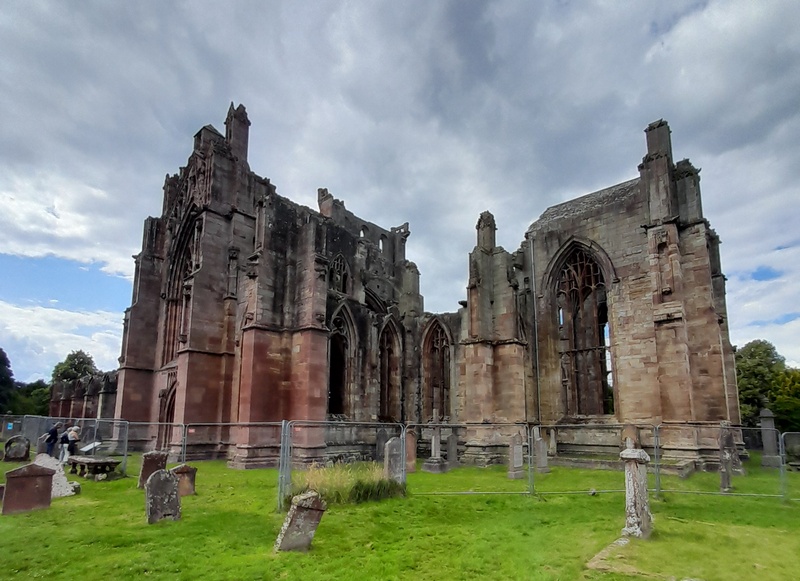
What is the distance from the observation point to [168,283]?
25.8 m

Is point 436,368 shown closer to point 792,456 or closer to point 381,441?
point 381,441

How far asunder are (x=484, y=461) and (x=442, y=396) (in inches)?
285

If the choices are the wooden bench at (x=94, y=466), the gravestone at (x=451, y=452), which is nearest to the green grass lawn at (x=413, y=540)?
the wooden bench at (x=94, y=466)

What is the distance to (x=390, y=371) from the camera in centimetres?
2541

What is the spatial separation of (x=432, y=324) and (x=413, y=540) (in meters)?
18.2

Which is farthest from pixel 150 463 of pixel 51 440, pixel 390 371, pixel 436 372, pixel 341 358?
pixel 436 372

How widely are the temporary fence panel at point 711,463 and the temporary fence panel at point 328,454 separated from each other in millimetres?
7952

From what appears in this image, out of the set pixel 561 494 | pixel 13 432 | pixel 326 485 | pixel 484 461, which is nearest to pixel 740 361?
Answer: pixel 484 461

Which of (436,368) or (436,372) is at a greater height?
(436,368)

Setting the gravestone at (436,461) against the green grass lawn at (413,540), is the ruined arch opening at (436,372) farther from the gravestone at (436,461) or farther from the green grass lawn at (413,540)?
the green grass lawn at (413,540)

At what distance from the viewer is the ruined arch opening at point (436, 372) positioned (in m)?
25.3

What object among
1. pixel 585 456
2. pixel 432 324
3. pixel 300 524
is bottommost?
pixel 585 456

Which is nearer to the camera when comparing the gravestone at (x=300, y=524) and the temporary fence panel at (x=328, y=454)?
the gravestone at (x=300, y=524)

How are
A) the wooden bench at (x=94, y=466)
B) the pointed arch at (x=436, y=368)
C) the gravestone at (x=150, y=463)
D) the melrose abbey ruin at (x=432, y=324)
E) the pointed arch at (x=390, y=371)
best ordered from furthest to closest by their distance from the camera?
the pointed arch at (x=436, y=368) < the pointed arch at (x=390, y=371) < the melrose abbey ruin at (x=432, y=324) < the wooden bench at (x=94, y=466) < the gravestone at (x=150, y=463)
